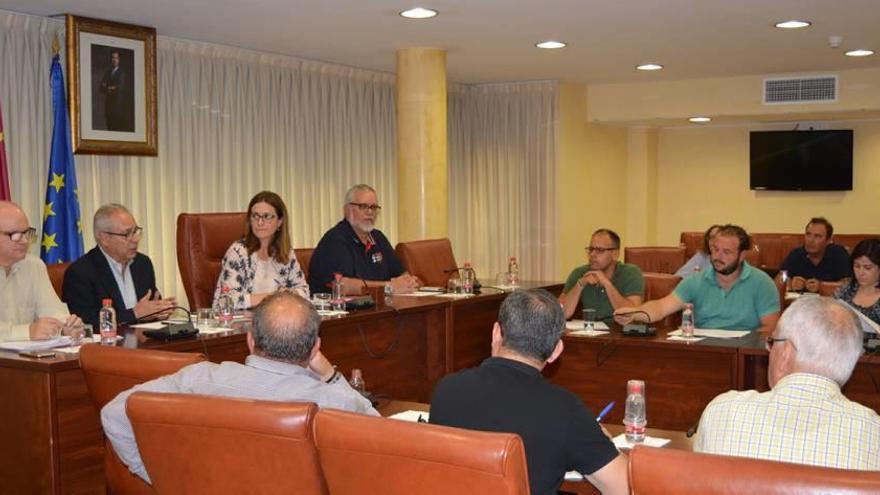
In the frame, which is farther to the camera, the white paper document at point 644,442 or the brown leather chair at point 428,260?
the brown leather chair at point 428,260

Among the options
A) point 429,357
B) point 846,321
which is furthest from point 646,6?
point 846,321

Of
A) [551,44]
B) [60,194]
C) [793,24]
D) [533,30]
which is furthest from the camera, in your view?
[551,44]

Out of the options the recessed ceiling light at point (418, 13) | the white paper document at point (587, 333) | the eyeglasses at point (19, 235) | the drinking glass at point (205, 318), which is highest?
the recessed ceiling light at point (418, 13)

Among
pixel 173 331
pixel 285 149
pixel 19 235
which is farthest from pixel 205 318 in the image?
pixel 285 149

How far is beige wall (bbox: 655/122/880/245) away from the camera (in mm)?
10016

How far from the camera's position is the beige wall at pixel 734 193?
1002 cm

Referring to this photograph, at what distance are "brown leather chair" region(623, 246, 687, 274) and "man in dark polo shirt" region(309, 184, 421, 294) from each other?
2.17 m

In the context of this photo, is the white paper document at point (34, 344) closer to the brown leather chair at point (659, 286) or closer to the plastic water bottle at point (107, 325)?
the plastic water bottle at point (107, 325)

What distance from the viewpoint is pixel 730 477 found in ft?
5.50

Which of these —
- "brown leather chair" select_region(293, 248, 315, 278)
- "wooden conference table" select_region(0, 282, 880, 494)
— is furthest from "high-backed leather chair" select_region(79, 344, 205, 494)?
"brown leather chair" select_region(293, 248, 315, 278)

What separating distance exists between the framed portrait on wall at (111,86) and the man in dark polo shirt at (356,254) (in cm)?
152

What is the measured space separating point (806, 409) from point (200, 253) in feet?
13.0

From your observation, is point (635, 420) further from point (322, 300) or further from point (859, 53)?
point (859, 53)

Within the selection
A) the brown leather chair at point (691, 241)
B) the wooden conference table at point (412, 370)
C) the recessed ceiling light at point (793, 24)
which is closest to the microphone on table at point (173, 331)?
the wooden conference table at point (412, 370)
